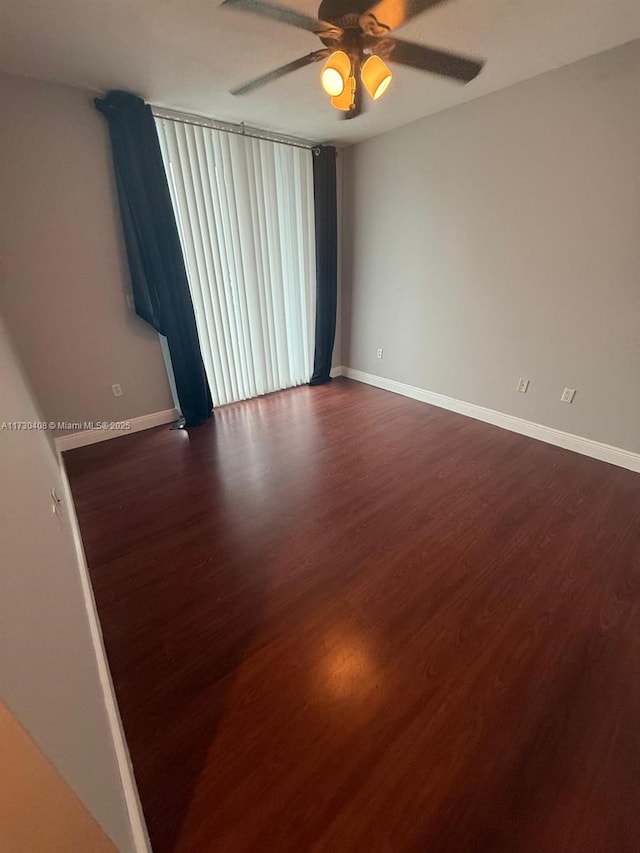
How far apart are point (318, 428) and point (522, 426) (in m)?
1.65

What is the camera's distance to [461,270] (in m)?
2.90

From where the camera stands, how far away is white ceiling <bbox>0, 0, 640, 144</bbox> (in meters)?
1.51

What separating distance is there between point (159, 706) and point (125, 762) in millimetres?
179

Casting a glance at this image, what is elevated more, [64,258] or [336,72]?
[336,72]

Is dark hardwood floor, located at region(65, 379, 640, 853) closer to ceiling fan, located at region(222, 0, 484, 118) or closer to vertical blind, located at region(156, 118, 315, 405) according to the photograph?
vertical blind, located at region(156, 118, 315, 405)

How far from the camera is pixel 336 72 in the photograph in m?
1.33

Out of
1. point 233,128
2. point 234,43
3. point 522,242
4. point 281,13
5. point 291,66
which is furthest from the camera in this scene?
point 233,128

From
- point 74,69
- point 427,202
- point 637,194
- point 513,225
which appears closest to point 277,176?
point 427,202

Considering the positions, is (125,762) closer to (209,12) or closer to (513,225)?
(209,12)

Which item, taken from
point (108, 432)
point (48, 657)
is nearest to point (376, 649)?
point (48, 657)

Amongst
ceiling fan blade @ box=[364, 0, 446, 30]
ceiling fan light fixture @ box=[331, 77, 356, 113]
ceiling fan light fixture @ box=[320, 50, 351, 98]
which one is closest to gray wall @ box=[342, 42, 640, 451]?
ceiling fan blade @ box=[364, 0, 446, 30]

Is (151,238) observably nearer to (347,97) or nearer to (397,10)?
(347,97)

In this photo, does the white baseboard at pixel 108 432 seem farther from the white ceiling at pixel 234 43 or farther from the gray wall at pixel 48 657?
the white ceiling at pixel 234 43

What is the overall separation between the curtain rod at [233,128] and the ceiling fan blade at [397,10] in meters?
1.77
